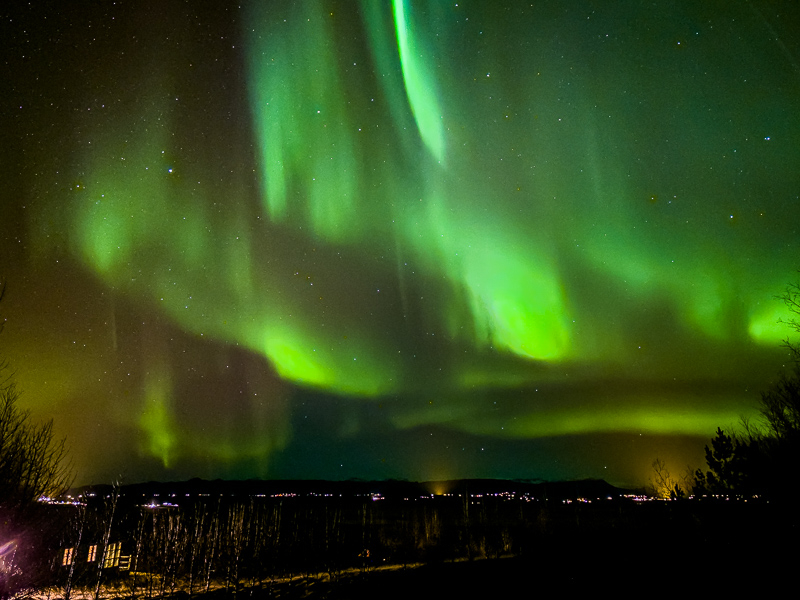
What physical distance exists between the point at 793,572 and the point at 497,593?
272 inches

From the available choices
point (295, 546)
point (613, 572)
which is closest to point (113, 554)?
point (295, 546)

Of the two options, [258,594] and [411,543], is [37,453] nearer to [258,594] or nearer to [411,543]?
[258,594]

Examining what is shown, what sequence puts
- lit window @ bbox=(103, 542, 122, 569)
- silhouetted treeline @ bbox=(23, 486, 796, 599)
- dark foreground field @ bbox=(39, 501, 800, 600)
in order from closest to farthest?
→ dark foreground field @ bbox=(39, 501, 800, 600) < silhouetted treeline @ bbox=(23, 486, 796, 599) < lit window @ bbox=(103, 542, 122, 569)

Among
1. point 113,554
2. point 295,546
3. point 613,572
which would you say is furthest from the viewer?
point 295,546

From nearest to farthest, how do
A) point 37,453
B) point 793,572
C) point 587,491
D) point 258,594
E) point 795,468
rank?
point 37,453, point 793,572, point 258,594, point 795,468, point 587,491

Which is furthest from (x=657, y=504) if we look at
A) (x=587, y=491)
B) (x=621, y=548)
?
(x=587, y=491)

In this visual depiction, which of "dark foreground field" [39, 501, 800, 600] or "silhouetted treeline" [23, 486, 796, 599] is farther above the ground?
"silhouetted treeline" [23, 486, 796, 599]

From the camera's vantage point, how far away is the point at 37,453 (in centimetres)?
933

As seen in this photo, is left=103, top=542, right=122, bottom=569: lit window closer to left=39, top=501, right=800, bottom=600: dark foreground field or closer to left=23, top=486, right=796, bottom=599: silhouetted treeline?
left=23, top=486, right=796, bottom=599: silhouetted treeline

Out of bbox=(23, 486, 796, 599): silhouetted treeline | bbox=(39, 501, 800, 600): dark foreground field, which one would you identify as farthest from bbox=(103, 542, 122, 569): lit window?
bbox=(39, 501, 800, 600): dark foreground field

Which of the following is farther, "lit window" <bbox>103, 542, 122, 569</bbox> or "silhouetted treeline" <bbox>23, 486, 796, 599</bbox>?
"lit window" <bbox>103, 542, 122, 569</bbox>

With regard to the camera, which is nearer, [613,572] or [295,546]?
[613,572]

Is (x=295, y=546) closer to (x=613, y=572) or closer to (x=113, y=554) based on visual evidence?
(x=113, y=554)

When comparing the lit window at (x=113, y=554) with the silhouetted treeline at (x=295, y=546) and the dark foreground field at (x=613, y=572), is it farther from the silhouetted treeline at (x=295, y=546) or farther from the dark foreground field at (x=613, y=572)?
the dark foreground field at (x=613, y=572)
